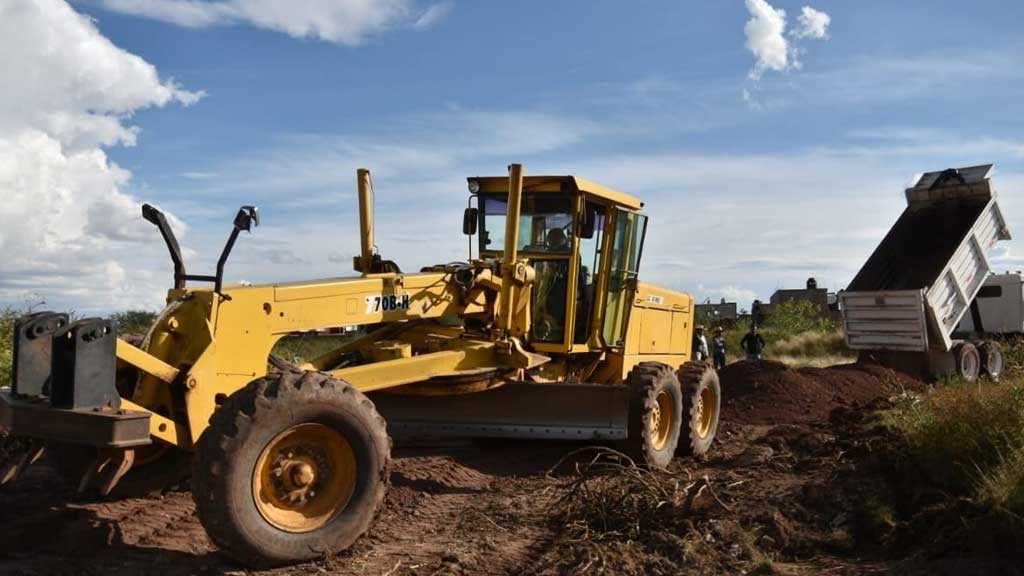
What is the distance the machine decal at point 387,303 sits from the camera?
285 inches

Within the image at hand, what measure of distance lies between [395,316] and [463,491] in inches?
68.6

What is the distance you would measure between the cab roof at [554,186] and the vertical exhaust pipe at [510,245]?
683 millimetres

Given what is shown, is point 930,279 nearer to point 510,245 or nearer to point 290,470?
point 510,245

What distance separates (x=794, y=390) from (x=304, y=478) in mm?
11166

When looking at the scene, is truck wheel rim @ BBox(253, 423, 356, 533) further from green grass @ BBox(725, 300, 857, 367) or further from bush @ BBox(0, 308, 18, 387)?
green grass @ BBox(725, 300, 857, 367)

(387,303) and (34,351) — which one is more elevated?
(387,303)

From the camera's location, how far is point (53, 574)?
17.3 feet

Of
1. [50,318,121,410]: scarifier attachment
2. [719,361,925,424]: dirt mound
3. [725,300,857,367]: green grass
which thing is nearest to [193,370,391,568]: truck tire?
[50,318,121,410]: scarifier attachment

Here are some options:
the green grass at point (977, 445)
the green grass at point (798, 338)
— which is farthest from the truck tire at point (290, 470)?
the green grass at point (798, 338)

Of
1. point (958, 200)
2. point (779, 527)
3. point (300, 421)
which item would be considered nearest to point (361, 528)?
point (300, 421)

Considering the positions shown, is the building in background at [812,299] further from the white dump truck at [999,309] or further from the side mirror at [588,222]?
the side mirror at [588,222]

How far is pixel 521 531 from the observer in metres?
6.66

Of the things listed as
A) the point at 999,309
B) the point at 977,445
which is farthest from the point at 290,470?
the point at 999,309

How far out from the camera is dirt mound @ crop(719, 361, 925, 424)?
14258 mm
